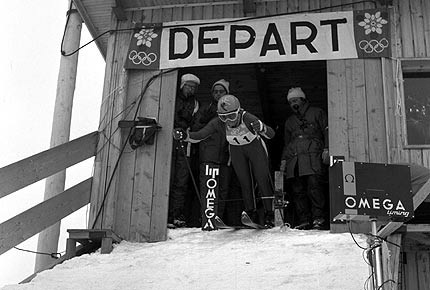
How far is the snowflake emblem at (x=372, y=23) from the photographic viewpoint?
786 centimetres

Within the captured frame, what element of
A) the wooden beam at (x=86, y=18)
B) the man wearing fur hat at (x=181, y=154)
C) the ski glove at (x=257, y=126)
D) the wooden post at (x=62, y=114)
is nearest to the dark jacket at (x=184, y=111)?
the man wearing fur hat at (x=181, y=154)

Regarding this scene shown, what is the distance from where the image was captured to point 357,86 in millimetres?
7699

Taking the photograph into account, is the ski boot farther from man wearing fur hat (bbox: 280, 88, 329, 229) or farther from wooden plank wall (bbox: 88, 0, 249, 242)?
wooden plank wall (bbox: 88, 0, 249, 242)

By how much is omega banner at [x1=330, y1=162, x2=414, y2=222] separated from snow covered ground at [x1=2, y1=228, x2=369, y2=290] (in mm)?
1201

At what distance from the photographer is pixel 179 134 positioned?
297 inches

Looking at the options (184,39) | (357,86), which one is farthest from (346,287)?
(184,39)

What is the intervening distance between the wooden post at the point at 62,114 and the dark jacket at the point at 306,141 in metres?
3.46

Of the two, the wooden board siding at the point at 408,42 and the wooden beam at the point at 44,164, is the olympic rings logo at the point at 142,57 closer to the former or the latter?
the wooden beam at the point at 44,164

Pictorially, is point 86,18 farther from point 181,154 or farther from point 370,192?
point 370,192

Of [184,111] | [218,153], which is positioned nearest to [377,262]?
[218,153]

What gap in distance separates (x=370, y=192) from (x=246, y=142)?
3081mm

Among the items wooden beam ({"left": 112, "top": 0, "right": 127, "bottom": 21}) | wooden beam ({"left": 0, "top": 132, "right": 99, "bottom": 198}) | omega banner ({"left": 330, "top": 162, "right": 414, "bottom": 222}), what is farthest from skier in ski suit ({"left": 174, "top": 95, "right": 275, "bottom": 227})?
omega banner ({"left": 330, "top": 162, "right": 414, "bottom": 222})

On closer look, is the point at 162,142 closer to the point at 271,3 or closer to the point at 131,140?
the point at 131,140

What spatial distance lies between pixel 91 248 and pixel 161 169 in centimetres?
125
